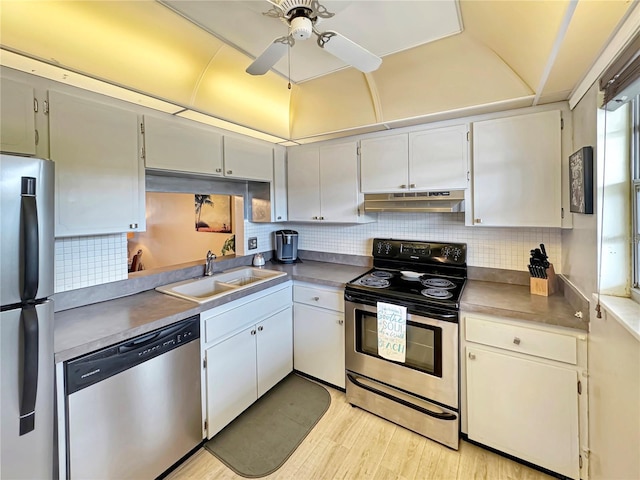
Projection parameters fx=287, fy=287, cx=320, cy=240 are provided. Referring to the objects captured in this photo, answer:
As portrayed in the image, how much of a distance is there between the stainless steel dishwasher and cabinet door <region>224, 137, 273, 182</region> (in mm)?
1356

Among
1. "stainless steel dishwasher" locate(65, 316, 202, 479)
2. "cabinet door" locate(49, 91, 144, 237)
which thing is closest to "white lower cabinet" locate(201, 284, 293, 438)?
"stainless steel dishwasher" locate(65, 316, 202, 479)

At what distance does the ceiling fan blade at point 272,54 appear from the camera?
1233 millimetres

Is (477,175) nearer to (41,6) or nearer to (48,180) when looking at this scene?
(48,180)

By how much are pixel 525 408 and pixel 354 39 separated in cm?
246

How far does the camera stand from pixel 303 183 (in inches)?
117

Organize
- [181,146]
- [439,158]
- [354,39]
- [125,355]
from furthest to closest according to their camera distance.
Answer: [439,158], [181,146], [354,39], [125,355]

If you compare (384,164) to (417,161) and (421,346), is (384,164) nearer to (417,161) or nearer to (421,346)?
(417,161)

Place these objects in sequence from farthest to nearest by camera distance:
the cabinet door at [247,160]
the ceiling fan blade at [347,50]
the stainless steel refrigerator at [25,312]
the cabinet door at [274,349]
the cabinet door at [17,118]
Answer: the cabinet door at [247,160] < the cabinet door at [274,349] < the cabinet door at [17,118] < the ceiling fan blade at [347,50] < the stainless steel refrigerator at [25,312]

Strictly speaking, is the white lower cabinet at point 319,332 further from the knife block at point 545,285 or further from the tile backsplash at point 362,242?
the knife block at point 545,285

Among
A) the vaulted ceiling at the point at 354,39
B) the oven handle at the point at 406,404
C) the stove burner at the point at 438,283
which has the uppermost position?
the vaulted ceiling at the point at 354,39

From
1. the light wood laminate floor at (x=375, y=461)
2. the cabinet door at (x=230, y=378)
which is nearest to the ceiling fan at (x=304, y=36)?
the cabinet door at (x=230, y=378)

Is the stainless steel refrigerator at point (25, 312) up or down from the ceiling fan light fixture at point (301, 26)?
down

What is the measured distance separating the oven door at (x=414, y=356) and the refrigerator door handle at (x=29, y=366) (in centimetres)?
175

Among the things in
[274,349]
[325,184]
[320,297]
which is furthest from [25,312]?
[325,184]
